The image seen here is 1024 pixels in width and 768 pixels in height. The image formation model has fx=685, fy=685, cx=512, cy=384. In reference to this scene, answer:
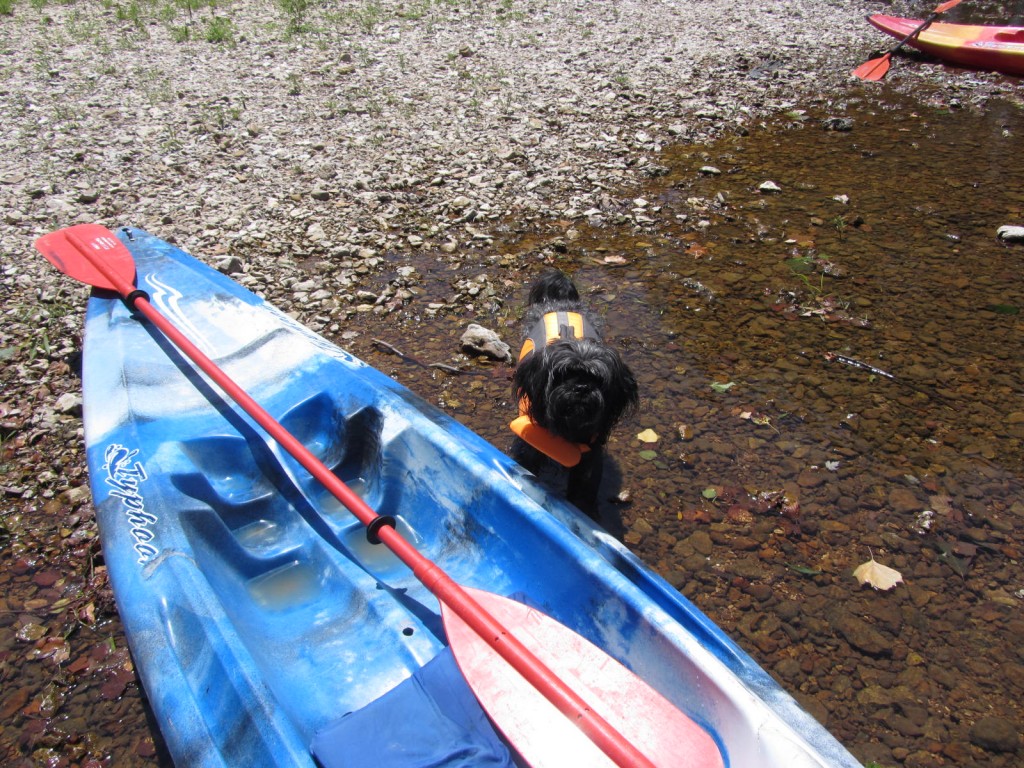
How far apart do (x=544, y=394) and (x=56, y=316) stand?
398 cm

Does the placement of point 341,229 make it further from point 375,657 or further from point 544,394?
point 375,657

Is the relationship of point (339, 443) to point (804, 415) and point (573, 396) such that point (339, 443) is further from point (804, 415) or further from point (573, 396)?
point (804, 415)

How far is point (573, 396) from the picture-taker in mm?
2926

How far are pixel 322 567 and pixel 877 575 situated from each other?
2645 mm

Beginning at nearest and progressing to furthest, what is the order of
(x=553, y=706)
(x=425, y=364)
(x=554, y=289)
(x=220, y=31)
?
(x=553, y=706)
(x=554, y=289)
(x=425, y=364)
(x=220, y=31)

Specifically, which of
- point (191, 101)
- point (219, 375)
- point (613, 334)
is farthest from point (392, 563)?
point (191, 101)

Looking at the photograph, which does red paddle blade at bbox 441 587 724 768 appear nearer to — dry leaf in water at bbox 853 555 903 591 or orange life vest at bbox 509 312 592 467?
orange life vest at bbox 509 312 592 467

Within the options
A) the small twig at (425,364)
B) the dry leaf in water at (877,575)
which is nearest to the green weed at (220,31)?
the small twig at (425,364)

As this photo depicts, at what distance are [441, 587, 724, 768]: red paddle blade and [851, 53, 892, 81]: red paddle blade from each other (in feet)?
28.7

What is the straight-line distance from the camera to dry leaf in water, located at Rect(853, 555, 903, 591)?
3.25m

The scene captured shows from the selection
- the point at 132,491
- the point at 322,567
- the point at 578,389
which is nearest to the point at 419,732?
the point at 322,567

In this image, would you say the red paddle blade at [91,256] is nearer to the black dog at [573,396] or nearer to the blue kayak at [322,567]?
the blue kayak at [322,567]

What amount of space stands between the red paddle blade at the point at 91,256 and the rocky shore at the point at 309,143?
46cm

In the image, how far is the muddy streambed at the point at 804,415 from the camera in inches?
113
